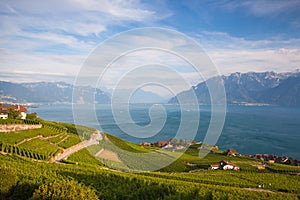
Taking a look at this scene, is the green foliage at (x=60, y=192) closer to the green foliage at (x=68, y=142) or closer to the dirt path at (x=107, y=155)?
the dirt path at (x=107, y=155)

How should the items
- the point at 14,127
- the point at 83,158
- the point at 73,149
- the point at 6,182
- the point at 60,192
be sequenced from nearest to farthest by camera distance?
the point at 60,192, the point at 6,182, the point at 83,158, the point at 14,127, the point at 73,149

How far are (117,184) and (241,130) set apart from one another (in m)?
59.2

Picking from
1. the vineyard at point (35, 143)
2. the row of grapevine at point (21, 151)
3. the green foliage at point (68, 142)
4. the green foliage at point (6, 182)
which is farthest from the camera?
the green foliage at point (68, 142)

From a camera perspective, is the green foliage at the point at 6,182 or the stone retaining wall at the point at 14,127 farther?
the stone retaining wall at the point at 14,127

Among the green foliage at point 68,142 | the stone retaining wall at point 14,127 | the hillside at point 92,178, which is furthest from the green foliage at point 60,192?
the stone retaining wall at point 14,127

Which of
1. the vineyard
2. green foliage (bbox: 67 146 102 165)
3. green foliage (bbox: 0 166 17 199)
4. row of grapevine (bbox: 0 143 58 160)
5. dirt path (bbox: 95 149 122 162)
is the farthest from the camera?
dirt path (bbox: 95 149 122 162)

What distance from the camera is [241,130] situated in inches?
2606

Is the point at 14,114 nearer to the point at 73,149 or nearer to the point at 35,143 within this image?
the point at 73,149

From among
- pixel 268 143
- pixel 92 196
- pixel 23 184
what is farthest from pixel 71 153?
pixel 268 143

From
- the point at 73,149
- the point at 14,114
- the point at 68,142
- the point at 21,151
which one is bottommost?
the point at 73,149

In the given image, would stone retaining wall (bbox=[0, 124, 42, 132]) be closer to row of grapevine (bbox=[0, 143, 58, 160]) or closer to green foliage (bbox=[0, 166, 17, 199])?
row of grapevine (bbox=[0, 143, 58, 160])

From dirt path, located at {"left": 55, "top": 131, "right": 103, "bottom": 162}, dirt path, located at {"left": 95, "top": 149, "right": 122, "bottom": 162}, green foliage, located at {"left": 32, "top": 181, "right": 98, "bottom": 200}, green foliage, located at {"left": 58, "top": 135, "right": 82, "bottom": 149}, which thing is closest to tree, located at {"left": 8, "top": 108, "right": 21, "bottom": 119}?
green foliage, located at {"left": 58, "top": 135, "right": 82, "bottom": 149}

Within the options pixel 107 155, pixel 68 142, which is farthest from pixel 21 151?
pixel 107 155

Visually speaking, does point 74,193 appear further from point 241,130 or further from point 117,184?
point 241,130
